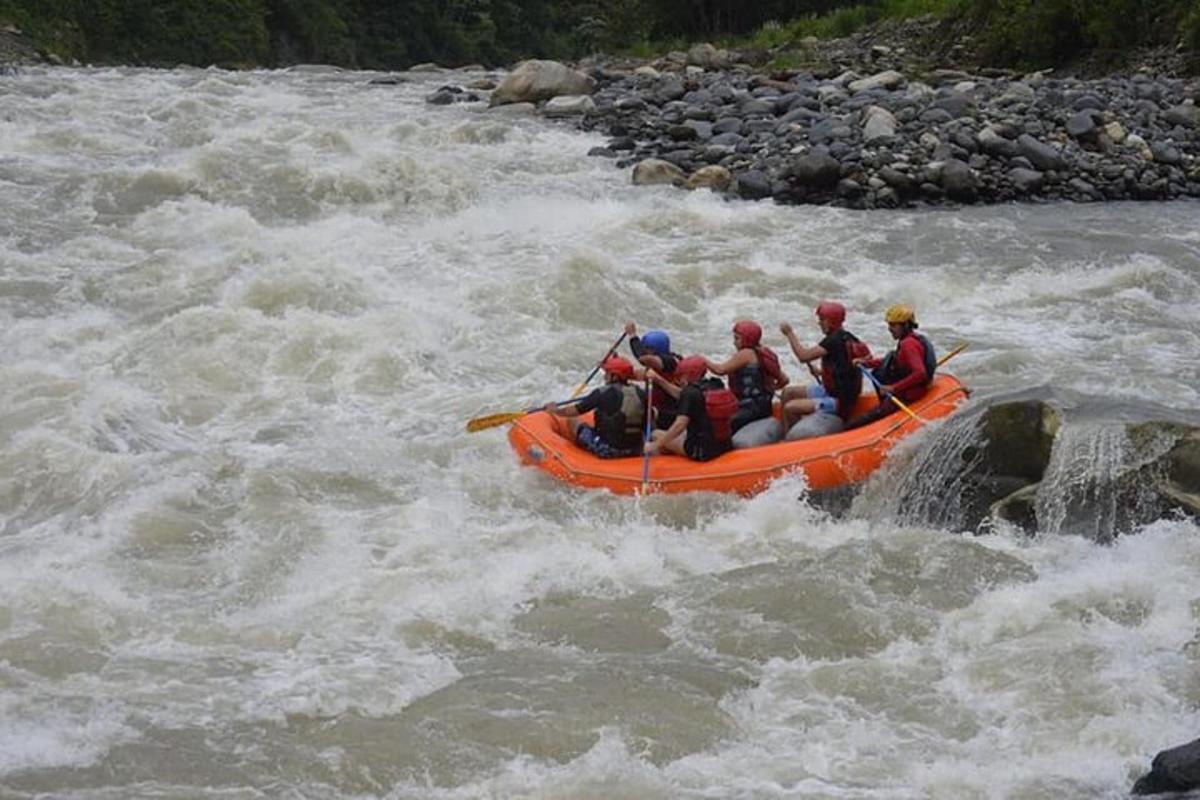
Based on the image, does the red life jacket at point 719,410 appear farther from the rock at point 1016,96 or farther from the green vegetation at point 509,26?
the green vegetation at point 509,26

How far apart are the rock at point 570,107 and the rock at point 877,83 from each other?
3231 millimetres

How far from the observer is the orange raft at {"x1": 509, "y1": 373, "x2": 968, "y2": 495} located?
8.38 m

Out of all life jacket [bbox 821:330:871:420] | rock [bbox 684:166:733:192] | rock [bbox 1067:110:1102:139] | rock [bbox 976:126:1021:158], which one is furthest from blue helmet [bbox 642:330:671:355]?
rock [bbox 1067:110:1102:139]

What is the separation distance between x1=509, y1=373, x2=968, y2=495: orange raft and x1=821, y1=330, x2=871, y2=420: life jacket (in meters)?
0.43

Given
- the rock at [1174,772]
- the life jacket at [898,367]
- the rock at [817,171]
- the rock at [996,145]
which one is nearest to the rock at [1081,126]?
the rock at [996,145]

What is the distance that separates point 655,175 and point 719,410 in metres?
7.83

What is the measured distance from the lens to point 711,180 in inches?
632

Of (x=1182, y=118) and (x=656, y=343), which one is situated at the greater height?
(x=1182, y=118)

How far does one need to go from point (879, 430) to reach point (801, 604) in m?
1.57

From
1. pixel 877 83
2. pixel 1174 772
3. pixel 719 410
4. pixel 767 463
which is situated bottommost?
pixel 1174 772

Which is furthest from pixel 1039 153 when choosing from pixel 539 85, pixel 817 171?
pixel 539 85

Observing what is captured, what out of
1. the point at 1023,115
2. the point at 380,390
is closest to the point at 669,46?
the point at 1023,115

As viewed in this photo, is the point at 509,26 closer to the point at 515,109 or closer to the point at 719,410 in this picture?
the point at 515,109

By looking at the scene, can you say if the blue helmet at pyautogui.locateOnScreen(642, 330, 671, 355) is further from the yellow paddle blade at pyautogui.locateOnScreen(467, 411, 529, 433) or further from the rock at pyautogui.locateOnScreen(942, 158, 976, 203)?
the rock at pyautogui.locateOnScreen(942, 158, 976, 203)
